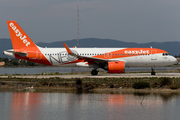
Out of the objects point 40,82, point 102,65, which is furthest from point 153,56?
point 40,82

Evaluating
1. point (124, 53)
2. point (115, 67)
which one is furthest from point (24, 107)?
point (124, 53)

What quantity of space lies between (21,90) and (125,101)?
1150 centimetres

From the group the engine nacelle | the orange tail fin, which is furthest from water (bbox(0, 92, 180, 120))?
the orange tail fin

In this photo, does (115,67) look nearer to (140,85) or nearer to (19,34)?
(140,85)

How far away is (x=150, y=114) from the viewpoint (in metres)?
16.8

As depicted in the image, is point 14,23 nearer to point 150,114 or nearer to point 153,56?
point 153,56

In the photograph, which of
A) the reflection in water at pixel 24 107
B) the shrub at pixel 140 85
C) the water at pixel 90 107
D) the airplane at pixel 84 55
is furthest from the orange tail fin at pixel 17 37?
the shrub at pixel 140 85

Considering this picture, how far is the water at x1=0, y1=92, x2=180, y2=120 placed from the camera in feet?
53.4

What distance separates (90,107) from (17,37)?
22556 millimetres

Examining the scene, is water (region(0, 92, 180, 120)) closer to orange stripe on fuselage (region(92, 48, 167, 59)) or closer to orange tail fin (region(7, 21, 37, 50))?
orange stripe on fuselage (region(92, 48, 167, 59))

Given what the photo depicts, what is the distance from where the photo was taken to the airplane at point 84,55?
3722cm

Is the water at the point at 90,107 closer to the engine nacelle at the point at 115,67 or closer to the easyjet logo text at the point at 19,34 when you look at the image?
the engine nacelle at the point at 115,67

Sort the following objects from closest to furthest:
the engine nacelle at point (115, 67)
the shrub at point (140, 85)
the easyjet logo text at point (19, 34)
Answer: the shrub at point (140, 85) < the engine nacelle at point (115, 67) < the easyjet logo text at point (19, 34)

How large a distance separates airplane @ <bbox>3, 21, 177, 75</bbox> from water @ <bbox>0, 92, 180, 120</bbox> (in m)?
13.5
